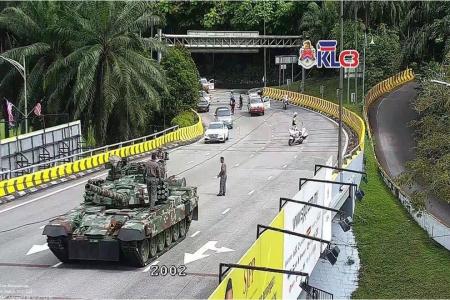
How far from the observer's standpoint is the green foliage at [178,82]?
2394 inches

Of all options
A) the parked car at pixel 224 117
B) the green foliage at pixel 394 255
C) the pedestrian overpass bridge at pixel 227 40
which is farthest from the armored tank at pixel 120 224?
the pedestrian overpass bridge at pixel 227 40

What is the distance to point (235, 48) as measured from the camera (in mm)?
90438

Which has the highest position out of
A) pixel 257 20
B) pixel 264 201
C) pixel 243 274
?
pixel 257 20

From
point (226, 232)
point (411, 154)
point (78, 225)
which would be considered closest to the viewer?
point (78, 225)

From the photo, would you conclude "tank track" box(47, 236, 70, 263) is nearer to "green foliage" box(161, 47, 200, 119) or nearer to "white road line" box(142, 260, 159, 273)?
"white road line" box(142, 260, 159, 273)

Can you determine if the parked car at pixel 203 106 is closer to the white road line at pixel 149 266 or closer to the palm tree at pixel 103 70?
the palm tree at pixel 103 70

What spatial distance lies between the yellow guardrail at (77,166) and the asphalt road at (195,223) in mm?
830

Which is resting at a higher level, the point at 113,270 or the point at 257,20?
the point at 257,20

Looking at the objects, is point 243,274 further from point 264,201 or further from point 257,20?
point 257,20

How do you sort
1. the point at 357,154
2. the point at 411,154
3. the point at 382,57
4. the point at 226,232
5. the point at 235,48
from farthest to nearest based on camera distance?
1. the point at 235,48
2. the point at 382,57
3. the point at 411,154
4. the point at 357,154
5. the point at 226,232

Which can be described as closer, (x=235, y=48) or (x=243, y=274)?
(x=243, y=274)

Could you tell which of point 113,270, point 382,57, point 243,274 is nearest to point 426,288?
point 113,270

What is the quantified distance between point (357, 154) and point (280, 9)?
60.0 metres

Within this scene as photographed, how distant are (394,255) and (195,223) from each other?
8559 millimetres
